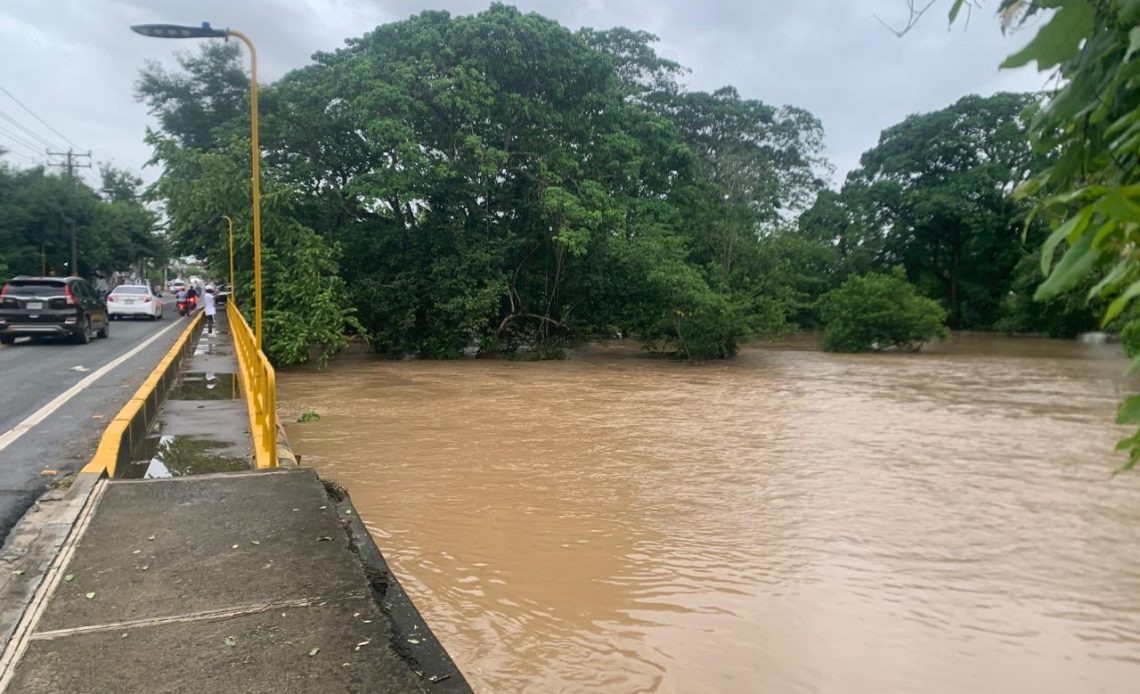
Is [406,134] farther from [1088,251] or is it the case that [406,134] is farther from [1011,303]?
[1011,303]

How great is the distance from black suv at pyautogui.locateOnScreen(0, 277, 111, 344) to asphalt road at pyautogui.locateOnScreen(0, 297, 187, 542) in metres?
0.37

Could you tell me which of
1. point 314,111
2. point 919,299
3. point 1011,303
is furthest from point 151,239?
point 1011,303

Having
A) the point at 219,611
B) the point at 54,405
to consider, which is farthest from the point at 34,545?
the point at 54,405

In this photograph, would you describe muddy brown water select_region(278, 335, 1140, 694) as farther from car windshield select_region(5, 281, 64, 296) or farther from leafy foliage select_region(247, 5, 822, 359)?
leafy foliage select_region(247, 5, 822, 359)

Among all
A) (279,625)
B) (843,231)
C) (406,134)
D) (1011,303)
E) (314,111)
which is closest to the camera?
(279,625)

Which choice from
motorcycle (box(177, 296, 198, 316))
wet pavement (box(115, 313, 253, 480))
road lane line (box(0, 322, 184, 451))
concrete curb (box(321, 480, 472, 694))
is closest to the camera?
concrete curb (box(321, 480, 472, 694))

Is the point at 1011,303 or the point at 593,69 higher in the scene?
the point at 593,69

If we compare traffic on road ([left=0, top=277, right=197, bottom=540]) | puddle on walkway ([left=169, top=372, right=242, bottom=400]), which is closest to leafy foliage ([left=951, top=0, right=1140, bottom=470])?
traffic on road ([left=0, top=277, right=197, bottom=540])

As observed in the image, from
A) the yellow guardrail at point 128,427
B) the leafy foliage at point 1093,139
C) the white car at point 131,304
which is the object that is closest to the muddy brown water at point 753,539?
the yellow guardrail at point 128,427

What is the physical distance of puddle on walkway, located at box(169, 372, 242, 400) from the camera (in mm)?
11727

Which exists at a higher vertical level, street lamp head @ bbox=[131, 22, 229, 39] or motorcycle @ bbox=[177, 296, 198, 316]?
street lamp head @ bbox=[131, 22, 229, 39]

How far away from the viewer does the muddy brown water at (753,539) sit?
204 inches

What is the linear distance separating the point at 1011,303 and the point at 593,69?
91.6ft

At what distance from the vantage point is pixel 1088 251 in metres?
1.25
